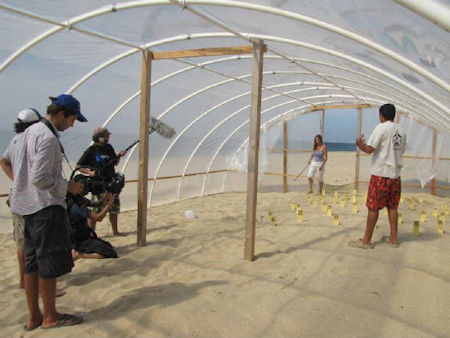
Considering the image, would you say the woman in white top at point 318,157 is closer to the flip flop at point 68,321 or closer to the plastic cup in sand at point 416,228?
the plastic cup in sand at point 416,228

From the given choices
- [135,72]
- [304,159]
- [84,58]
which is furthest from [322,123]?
[84,58]

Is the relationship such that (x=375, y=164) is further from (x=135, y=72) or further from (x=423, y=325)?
(x=135, y=72)

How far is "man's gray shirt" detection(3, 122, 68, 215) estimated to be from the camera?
7.41ft

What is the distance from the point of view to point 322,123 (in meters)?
10.6

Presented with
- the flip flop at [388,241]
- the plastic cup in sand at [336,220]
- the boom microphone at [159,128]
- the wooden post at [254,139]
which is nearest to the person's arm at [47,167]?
the wooden post at [254,139]

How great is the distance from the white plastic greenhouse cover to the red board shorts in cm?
113

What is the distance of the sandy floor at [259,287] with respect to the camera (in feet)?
8.54

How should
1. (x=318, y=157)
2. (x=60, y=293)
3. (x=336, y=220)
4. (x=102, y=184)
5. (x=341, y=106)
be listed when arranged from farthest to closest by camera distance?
(x=341, y=106), (x=318, y=157), (x=336, y=220), (x=102, y=184), (x=60, y=293)

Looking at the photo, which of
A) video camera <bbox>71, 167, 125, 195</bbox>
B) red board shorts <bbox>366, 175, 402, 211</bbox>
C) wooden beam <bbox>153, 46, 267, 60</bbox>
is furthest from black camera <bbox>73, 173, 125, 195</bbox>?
red board shorts <bbox>366, 175, 402, 211</bbox>

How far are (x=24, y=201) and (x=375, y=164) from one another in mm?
3616

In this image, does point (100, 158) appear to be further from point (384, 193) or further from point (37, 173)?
point (384, 193)

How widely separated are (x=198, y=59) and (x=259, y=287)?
3.93 meters

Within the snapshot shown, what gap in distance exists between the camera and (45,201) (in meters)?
2.37

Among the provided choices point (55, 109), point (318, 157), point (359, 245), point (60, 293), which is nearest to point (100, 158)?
point (60, 293)
